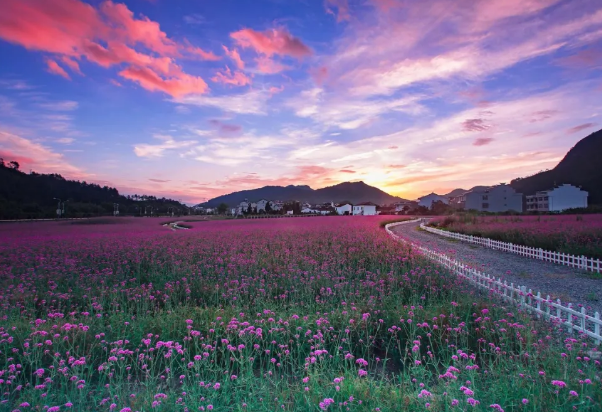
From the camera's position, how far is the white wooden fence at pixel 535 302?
17.7 feet

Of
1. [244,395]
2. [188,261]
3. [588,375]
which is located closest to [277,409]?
[244,395]

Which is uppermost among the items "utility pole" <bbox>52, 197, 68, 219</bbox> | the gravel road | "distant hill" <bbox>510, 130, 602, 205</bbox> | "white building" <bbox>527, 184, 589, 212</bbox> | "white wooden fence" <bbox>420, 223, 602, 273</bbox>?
"distant hill" <bbox>510, 130, 602, 205</bbox>

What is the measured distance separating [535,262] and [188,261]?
14.0 meters

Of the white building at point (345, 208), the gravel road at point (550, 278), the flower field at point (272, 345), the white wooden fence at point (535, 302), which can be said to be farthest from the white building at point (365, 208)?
the flower field at point (272, 345)

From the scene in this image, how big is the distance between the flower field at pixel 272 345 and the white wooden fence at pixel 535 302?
1.15ft

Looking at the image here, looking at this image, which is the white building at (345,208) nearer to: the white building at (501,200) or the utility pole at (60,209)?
the white building at (501,200)

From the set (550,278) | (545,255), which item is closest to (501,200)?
(545,255)

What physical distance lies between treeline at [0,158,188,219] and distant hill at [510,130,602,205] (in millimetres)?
92722

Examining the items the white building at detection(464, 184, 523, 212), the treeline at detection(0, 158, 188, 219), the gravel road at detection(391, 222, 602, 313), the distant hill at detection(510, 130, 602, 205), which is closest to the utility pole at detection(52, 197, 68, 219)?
the treeline at detection(0, 158, 188, 219)

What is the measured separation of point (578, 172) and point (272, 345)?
348 feet

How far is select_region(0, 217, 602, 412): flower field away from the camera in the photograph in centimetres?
339

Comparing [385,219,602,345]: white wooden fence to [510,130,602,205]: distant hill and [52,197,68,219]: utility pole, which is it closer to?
[52,197,68,219]: utility pole

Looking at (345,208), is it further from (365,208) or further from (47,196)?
(47,196)

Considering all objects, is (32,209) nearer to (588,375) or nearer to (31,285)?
(31,285)
